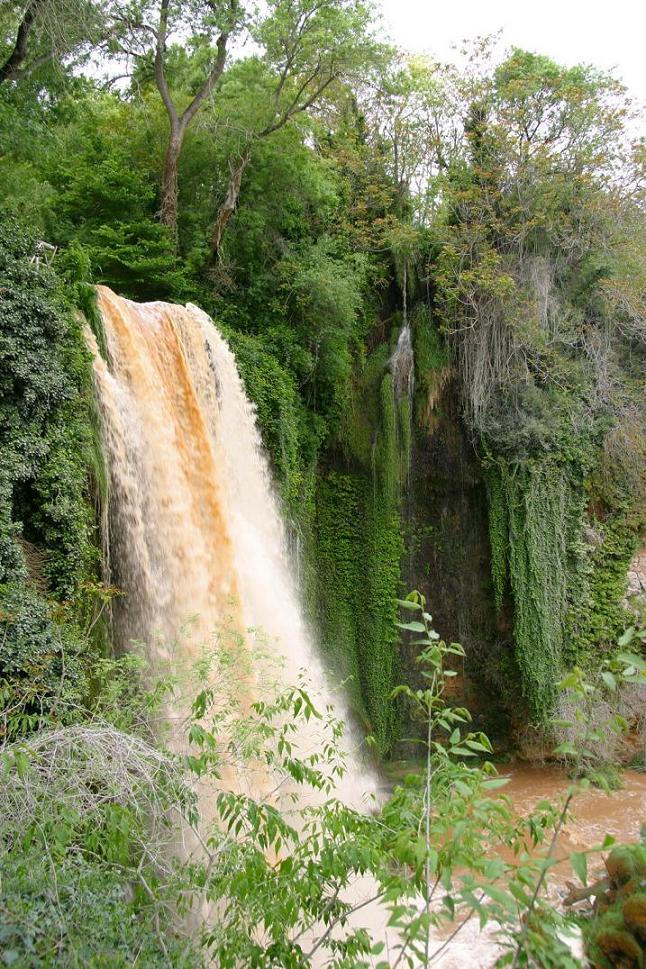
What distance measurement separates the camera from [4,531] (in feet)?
20.6

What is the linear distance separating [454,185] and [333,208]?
7.82ft

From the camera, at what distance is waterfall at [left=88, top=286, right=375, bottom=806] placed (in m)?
7.58

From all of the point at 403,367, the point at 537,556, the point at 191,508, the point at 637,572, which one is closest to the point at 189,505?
the point at 191,508

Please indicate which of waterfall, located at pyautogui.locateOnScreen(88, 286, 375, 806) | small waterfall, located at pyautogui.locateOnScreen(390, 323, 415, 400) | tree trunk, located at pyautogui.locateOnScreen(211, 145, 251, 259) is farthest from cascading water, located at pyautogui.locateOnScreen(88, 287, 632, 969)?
small waterfall, located at pyautogui.locateOnScreen(390, 323, 415, 400)

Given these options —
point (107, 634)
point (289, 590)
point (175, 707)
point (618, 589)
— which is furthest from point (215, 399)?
point (618, 589)

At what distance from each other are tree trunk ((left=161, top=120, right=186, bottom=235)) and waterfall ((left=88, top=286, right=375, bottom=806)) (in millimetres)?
3570

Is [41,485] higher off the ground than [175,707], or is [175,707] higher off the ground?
[41,485]

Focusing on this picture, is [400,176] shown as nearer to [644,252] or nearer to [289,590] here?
[644,252]

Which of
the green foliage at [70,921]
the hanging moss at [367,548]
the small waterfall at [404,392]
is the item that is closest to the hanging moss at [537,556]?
the small waterfall at [404,392]

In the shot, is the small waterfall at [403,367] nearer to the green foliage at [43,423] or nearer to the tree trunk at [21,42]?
the green foliage at [43,423]

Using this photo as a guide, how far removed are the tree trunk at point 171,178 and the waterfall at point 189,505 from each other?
357cm

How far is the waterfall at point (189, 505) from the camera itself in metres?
7.58

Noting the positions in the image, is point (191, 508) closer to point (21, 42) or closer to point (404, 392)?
point (404, 392)

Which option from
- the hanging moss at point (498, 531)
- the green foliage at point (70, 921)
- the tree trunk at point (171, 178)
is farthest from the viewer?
the hanging moss at point (498, 531)
